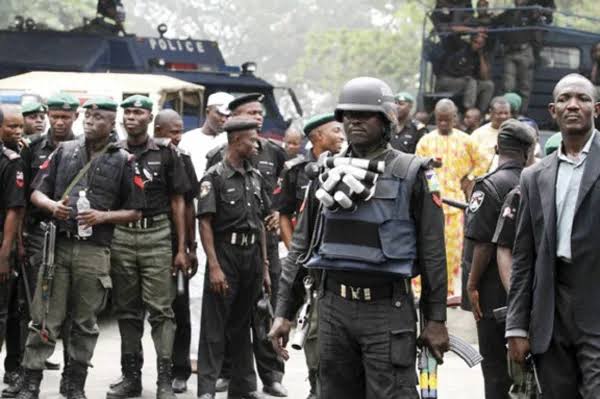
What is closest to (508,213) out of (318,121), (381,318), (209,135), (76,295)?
(381,318)

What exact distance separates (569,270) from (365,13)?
2512 inches

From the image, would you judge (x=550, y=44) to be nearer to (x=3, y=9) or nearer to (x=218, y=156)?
(x=218, y=156)

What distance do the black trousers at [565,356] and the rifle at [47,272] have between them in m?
4.18

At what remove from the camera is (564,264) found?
689 cm

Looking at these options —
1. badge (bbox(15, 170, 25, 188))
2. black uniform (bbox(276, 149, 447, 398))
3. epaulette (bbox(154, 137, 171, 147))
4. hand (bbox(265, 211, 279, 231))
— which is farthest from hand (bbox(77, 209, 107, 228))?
black uniform (bbox(276, 149, 447, 398))

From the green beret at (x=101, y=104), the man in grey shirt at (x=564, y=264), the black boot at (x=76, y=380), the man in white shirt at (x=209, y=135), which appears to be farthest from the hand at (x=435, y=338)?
the man in white shirt at (x=209, y=135)

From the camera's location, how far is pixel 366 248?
7254mm

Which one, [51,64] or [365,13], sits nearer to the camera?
[51,64]

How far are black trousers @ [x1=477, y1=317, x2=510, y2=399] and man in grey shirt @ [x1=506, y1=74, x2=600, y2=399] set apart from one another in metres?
1.47

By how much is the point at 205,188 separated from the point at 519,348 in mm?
3986

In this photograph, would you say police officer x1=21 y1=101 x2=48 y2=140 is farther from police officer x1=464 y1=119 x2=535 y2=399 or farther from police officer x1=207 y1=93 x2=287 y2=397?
police officer x1=464 y1=119 x2=535 y2=399

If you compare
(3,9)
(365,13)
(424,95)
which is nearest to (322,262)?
(424,95)

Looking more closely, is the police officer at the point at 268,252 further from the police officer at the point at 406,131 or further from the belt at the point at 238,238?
the police officer at the point at 406,131

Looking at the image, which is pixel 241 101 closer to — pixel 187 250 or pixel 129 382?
pixel 187 250
